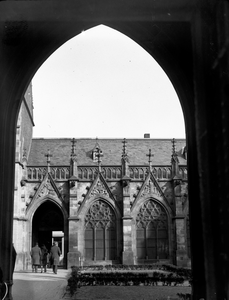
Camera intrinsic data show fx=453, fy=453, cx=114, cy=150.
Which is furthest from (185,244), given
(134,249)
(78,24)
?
(78,24)

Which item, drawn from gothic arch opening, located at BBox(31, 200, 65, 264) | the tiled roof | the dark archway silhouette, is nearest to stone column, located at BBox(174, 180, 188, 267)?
the tiled roof

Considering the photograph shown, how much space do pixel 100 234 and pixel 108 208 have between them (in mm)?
1629

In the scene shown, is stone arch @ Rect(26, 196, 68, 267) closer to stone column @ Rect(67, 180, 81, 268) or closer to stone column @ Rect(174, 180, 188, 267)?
stone column @ Rect(67, 180, 81, 268)

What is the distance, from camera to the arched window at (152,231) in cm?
2722

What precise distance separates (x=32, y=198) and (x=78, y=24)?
2091 cm

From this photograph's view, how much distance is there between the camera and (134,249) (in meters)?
27.0

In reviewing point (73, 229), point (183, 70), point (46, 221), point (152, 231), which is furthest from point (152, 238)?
point (183, 70)

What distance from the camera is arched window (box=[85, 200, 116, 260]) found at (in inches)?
1061

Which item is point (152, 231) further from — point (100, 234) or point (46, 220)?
point (46, 220)

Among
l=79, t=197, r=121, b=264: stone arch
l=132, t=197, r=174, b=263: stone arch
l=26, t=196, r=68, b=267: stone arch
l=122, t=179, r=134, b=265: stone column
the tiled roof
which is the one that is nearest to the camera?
l=122, t=179, r=134, b=265: stone column

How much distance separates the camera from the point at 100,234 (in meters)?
27.2

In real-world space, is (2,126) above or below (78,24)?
below

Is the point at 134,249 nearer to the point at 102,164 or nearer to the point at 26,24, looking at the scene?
the point at 102,164

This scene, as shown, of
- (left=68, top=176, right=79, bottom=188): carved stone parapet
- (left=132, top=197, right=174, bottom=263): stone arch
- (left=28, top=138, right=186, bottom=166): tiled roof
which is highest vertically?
(left=28, top=138, right=186, bottom=166): tiled roof
